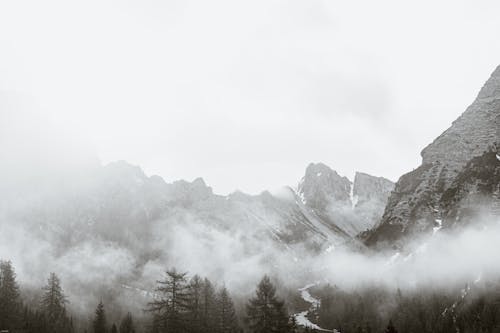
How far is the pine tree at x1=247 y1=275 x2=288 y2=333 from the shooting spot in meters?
47.9

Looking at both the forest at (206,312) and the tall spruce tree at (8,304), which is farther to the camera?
the tall spruce tree at (8,304)

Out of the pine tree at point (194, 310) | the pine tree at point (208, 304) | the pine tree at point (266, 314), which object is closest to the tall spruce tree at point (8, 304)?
the pine tree at point (194, 310)

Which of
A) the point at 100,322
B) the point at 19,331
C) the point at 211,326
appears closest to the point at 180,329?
the point at 211,326

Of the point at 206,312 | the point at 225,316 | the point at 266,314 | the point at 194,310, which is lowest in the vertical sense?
the point at 266,314

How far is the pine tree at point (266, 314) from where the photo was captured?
47.9m

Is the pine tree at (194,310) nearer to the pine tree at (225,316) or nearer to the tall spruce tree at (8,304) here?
the pine tree at (225,316)

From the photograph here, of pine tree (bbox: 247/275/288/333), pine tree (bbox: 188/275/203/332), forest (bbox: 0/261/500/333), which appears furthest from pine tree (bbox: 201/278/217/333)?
pine tree (bbox: 247/275/288/333)

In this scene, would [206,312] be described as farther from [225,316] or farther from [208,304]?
[225,316]

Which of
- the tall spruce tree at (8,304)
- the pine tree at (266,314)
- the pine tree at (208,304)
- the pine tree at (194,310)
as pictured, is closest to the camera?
the pine tree at (266,314)

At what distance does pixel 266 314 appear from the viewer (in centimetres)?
4819

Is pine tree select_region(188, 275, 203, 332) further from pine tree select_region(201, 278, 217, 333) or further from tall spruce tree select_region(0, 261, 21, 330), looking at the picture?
tall spruce tree select_region(0, 261, 21, 330)

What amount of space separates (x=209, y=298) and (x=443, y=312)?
424 ft

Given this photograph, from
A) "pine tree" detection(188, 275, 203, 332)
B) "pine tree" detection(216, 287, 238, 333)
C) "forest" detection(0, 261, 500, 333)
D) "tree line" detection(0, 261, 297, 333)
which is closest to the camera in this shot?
"tree line" detection(0, 261, 297, 333)

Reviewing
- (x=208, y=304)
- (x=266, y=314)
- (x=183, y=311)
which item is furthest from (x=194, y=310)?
(x=266, y=314)
